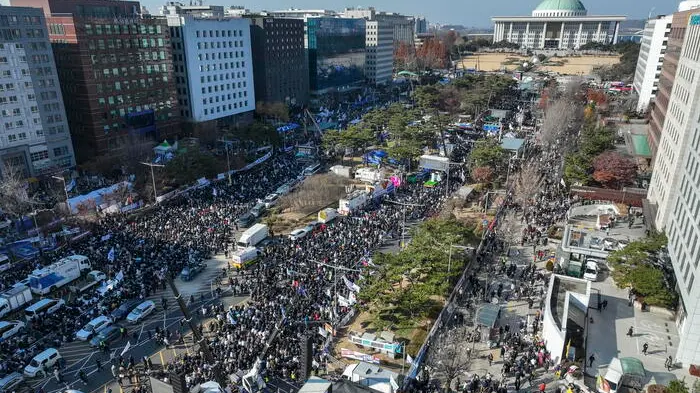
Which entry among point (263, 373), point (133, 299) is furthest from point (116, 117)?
point (263, 373)

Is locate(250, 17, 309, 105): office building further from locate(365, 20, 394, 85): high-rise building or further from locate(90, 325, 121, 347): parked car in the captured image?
locate(90, 325, 121, 347): parked car

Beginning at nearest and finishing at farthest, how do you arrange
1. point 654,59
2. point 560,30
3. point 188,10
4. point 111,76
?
point 111,76
point 654,59
point 188,10
point 560,30

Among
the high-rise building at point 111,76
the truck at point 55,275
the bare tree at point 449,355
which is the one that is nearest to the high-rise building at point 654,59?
the bare tree at point 449,355

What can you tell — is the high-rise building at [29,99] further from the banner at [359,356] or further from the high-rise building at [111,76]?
the banner at [359,356]

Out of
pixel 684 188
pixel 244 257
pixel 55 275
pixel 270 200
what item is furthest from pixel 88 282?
pixel 684 188

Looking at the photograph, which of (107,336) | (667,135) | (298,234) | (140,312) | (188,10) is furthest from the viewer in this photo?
(188,10)

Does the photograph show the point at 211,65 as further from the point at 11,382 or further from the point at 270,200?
the point at 11,382
